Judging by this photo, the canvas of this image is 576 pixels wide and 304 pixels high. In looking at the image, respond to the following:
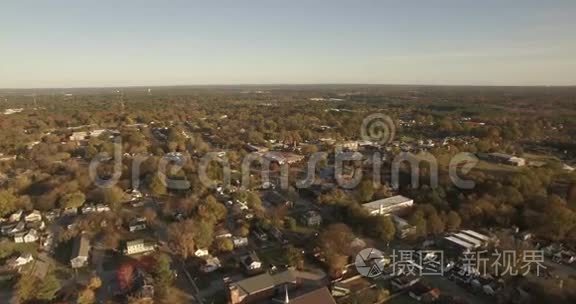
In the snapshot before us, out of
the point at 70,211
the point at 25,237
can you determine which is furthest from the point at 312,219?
the point at 25,237

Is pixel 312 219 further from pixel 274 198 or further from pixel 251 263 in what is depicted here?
pixel 251 263

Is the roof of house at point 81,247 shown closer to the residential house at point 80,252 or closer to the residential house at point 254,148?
the residential house at point 80,252

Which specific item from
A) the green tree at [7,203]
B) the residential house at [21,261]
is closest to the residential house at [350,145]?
the green tree at [7,203]

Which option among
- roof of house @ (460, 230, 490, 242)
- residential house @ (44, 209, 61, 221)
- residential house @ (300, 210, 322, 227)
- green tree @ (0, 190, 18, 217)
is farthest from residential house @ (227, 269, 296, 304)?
green tree @ (0, 190, 18, 217)

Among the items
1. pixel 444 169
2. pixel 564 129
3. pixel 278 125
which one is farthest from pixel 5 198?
pixel 564 129

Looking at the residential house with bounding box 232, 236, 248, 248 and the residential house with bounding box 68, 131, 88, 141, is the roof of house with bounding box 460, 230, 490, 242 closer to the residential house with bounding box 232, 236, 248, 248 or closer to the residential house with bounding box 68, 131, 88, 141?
the residential house with bounding box 232, 236, 248, 248

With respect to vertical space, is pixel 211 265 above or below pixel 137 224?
below
